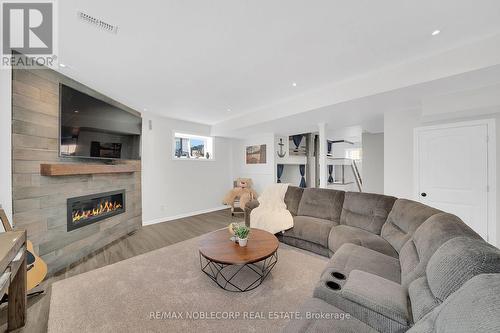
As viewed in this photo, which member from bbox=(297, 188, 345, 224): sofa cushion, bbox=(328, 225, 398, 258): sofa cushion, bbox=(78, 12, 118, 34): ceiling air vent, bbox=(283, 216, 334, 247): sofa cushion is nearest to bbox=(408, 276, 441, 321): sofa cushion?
→ bbox=(328, 225, 398, 258): sofa cushion

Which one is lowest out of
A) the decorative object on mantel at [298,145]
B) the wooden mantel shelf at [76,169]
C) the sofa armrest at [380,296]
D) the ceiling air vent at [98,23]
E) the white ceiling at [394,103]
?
the sofa armrest at [380,296]

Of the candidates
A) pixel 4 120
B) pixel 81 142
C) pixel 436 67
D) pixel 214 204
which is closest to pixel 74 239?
pixel 81 142

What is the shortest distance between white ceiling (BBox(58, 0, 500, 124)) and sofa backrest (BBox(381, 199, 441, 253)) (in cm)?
173

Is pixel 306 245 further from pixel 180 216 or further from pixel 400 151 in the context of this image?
pixel 180 216

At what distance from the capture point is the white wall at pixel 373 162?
18.0ft

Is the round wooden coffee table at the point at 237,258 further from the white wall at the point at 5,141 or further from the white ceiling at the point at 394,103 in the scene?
the white ceiling at the point at 394,103

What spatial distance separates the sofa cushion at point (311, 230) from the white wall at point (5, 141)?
3398 mm

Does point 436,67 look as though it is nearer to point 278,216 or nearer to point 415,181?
point 415,181

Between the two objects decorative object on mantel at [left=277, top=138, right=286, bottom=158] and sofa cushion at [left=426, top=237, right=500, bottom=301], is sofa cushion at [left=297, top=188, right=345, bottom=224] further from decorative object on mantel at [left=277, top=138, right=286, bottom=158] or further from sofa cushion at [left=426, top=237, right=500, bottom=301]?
decorative object on mantel at [left=277, top=138, right=286, bottom=158]

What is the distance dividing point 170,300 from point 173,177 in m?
3.56

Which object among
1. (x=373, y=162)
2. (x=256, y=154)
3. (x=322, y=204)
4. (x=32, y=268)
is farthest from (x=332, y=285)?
(x=373, y=162)

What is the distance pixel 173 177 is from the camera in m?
5.11

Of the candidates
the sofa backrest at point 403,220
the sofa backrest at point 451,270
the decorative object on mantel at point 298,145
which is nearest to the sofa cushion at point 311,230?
Result: the sofa backrest at point 403,220

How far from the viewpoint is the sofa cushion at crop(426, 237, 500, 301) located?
88 centimetres
